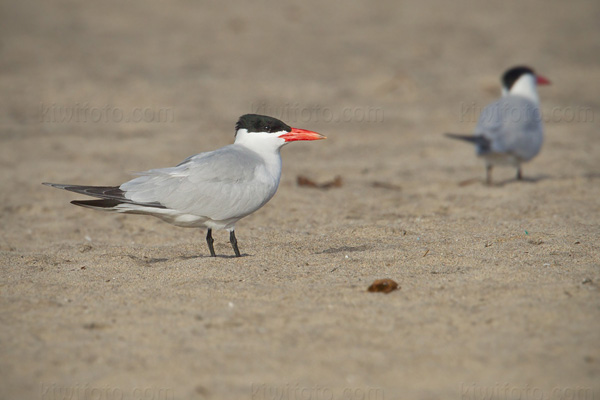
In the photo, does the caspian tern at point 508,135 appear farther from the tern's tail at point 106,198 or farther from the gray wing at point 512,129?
the tern's tail at point 106,198

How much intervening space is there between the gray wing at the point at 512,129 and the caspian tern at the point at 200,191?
3541mm

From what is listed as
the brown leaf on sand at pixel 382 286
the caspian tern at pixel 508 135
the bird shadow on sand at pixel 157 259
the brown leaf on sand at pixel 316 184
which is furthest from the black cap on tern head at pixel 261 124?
the caspian tern at pixel 508 135

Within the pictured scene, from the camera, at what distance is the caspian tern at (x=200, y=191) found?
461 cm

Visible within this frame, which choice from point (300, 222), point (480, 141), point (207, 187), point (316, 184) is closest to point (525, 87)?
point (480, 141)

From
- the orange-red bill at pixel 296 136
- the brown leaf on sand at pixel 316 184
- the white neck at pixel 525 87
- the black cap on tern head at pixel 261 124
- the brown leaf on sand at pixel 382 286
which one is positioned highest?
the white neck at pixel 525 87

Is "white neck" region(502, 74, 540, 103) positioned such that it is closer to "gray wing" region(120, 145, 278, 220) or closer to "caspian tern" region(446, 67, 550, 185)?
"caspian tern" region(446, 67, 550, 185)

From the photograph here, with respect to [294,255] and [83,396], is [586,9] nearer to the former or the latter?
[294,255]

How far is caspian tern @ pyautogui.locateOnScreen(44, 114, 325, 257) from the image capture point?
4.61 metres

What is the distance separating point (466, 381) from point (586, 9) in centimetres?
1608

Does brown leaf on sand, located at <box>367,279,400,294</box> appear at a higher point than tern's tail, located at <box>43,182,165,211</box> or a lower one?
lower

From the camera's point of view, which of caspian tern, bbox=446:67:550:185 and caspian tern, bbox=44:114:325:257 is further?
→ caspian tern, bbox=446:67:550:185

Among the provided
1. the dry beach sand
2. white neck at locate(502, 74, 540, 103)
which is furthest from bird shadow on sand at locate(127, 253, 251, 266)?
white neck at locate(502, 74, 540, 103)

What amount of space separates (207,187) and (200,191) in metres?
0.06

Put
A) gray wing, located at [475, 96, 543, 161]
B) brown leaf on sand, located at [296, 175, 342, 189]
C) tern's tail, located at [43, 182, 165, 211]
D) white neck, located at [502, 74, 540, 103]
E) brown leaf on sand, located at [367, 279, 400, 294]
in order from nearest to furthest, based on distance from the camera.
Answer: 1. brown leaf on sand, located at [367, 279, 400, 294]
2. tern's tail, located at [43, 182, 165, 211]
3. brown leaf on sand, located at [296, 175, 342, 189]
4. gray wing, located at [475, 96, 543, 161]
5. white neck, located at [502, 74, 540, 103]
